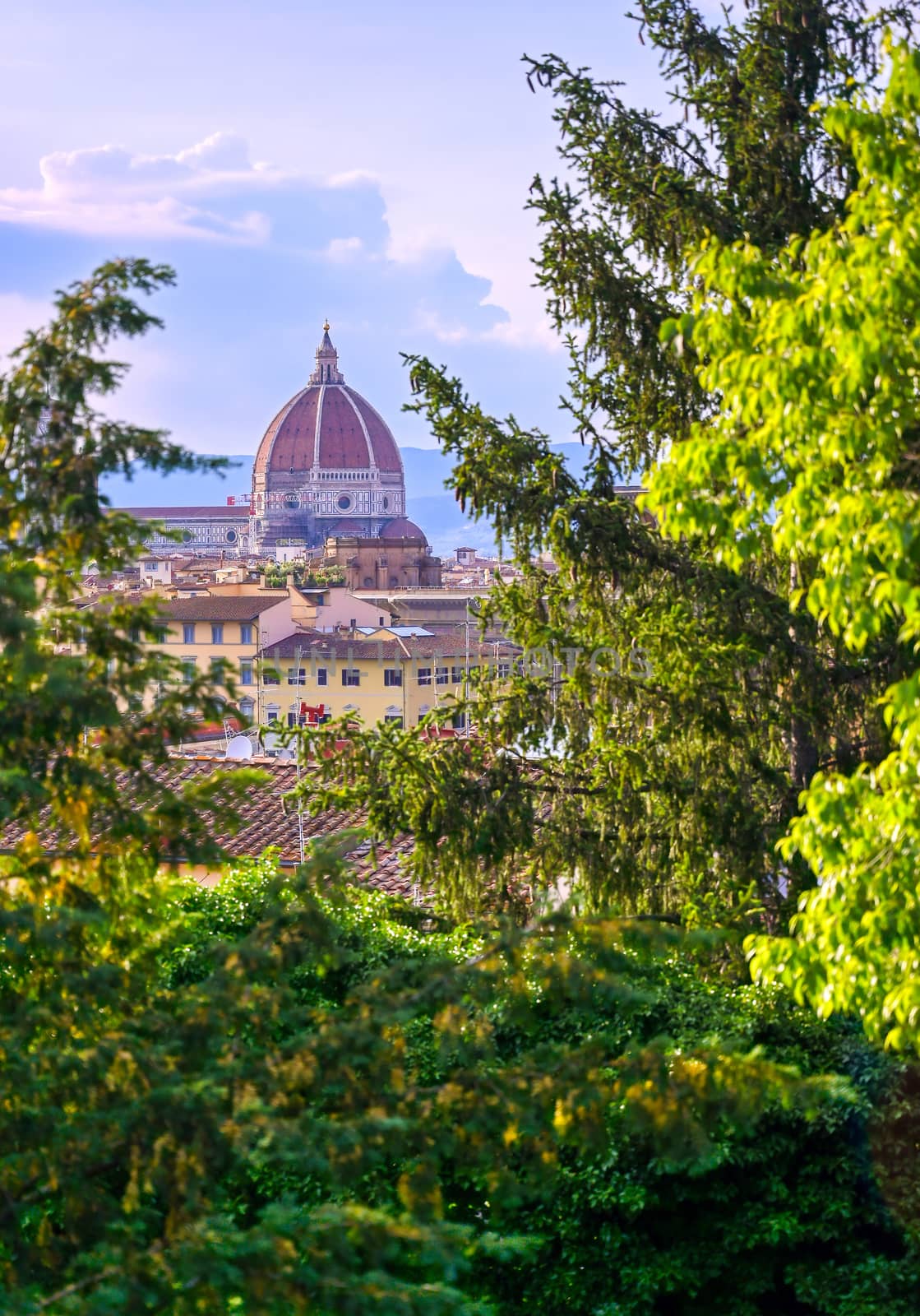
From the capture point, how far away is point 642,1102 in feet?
15.8

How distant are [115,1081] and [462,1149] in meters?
1.11

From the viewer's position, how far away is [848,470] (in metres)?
6.22

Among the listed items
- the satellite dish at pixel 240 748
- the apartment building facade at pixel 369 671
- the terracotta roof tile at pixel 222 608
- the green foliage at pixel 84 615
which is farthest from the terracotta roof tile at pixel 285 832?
the terracotta roof tile at pixel 222 608

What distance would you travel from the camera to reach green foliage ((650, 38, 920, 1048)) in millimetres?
5836

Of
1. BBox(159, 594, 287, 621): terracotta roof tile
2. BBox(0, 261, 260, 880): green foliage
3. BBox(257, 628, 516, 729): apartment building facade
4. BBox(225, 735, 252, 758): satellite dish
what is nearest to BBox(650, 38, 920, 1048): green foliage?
BBox(0, 261, 260, 880): green foliage

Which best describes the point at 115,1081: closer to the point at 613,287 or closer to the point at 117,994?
the point at 117,994

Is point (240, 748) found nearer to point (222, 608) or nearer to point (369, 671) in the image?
point (369, 671)

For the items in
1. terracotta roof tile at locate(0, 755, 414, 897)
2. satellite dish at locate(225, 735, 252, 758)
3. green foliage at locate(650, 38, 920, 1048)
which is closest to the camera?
green foliage at locate(650, 38, 920, 1048)

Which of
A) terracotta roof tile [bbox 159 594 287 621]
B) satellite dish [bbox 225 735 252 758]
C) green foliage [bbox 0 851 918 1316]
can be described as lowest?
satellite dish [bbox 225 735 252 758]

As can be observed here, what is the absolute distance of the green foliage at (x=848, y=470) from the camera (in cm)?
584

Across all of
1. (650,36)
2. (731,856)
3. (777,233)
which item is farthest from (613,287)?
(731,856)

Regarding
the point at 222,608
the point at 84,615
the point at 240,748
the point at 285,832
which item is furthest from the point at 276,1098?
the point at 222,608

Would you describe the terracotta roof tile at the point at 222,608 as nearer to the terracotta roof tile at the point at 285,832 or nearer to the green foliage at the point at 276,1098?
the terracotta roof tile at the point at 285,832

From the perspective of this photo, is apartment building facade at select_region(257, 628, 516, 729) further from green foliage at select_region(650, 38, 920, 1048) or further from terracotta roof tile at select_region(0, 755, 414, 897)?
green foliage at select_region(650, 38, 920, 1048)
